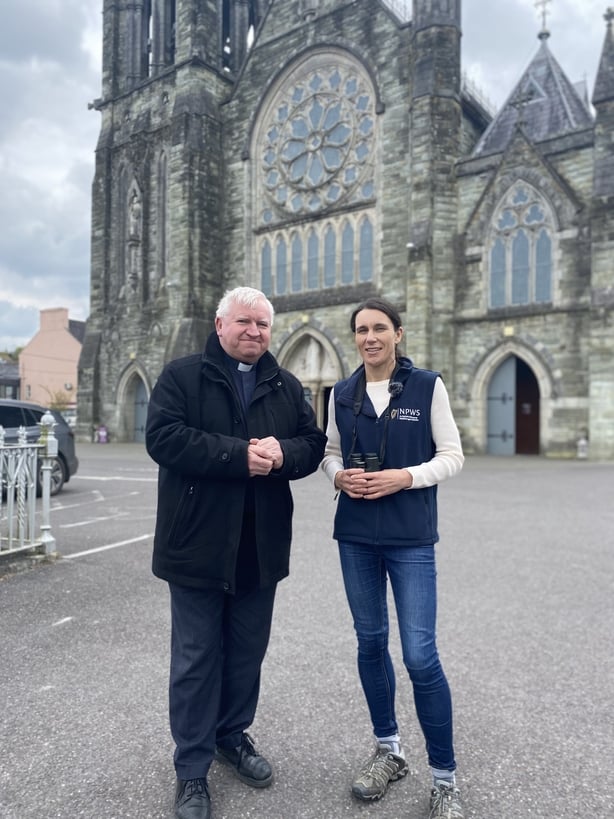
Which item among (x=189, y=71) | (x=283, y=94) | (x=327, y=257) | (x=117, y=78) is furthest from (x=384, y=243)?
(x=117, y=78)

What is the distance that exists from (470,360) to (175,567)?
19237 mm

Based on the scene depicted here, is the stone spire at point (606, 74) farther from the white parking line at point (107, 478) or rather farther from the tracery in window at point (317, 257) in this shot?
the white parking line at point (107, 478)

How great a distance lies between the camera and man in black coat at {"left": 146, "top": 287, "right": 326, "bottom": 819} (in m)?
2.38

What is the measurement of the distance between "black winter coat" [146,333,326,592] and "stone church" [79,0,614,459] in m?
17.5

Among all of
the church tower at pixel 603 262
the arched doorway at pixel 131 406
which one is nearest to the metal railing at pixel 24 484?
the church tower at pixel 603 262

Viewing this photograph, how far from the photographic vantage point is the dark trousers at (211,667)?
243 cm

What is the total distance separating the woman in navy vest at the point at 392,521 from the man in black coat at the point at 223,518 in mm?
249

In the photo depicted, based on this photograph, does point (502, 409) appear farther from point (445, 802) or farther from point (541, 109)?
point (445, 802)

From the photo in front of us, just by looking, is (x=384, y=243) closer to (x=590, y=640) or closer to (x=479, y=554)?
(x=479, y=554)

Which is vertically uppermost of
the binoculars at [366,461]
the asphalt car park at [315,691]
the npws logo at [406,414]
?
the npws logo at [406,414]

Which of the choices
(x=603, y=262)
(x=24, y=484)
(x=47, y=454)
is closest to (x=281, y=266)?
(x=603, y=262)

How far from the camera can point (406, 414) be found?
2.48 meters

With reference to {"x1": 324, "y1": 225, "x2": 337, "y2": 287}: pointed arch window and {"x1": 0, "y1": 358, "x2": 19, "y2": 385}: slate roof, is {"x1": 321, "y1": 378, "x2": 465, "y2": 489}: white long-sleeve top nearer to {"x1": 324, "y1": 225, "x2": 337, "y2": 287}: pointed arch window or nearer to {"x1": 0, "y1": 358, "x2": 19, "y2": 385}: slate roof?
{"x1": 324, "y1": 225, "x2": 337, "y2": 287}: pointed arch window

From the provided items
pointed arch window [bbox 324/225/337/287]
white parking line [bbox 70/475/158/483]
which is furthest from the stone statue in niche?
white parking line [bbox 70/475/158/483]
